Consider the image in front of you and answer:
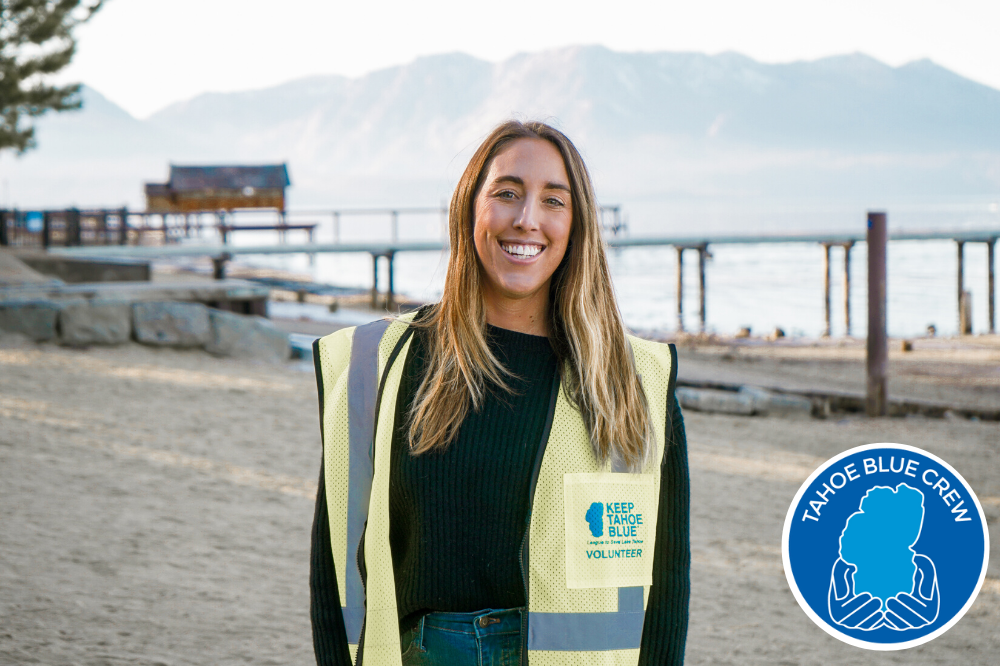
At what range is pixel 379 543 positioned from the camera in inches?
59.7

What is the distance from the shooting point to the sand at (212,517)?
313 cm

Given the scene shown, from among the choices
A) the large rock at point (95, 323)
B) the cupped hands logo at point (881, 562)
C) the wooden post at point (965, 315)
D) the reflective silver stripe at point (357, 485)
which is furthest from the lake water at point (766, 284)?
the reflective silver stripe at point (357, 485)

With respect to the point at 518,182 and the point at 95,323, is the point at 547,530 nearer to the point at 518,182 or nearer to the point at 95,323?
the point at 518,182

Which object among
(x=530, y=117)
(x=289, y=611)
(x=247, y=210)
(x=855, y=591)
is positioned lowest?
(x=289, y=611)

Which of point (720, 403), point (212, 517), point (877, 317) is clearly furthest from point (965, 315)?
point (212, 517)

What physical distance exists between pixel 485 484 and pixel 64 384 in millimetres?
5986

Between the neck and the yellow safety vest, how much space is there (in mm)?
172

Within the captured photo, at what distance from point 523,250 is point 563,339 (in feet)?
0.57

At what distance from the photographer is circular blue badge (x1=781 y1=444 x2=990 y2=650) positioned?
285cm

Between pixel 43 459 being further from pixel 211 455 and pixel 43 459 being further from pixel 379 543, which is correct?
pixel 379 543

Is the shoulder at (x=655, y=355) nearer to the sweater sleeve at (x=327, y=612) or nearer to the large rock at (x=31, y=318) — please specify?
the sweater sleeve at (x=327, y=612)

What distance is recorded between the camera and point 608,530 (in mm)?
1530

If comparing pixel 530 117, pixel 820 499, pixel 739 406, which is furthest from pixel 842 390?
pixel 530 117

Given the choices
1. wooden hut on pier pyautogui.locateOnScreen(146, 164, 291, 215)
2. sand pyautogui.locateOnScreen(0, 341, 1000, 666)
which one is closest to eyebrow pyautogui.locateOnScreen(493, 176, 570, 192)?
sand pyautogui.locateOnScreen(0, 341, 1000, 666)
